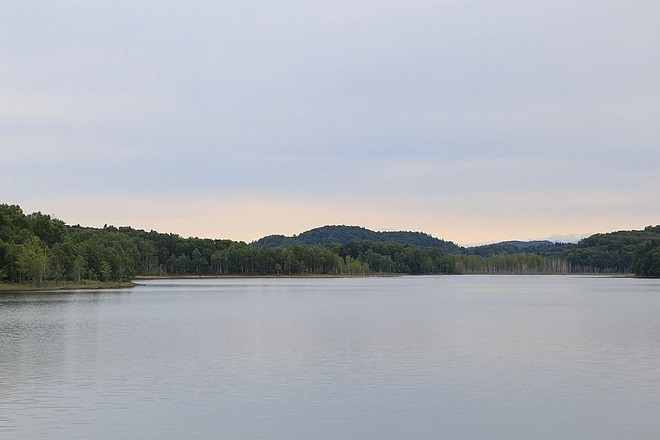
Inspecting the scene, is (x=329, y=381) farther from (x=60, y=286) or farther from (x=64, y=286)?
(x=64, y=286)

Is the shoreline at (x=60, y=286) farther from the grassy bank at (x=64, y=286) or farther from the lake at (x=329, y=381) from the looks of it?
the lake at (x=329, y=381)

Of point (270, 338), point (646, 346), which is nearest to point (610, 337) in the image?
point (646, 346)

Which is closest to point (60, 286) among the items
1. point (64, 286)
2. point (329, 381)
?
point (64, 286)

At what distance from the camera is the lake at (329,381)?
2283 cm

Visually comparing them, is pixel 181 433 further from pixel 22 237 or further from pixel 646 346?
pixel 22 237

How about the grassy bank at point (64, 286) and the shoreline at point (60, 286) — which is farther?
the grassy bank at point (64, 286)

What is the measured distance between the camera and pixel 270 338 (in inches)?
1957

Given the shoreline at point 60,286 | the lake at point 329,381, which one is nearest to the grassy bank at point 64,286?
the shoreline at point 60,286

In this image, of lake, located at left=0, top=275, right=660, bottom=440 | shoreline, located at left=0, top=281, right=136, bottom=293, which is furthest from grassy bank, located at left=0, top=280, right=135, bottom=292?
lake, located at left=0, top=275, right=660, bottom=440

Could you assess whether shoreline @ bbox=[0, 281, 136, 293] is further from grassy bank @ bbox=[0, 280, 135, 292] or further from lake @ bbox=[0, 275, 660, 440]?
lake @ bbox=[0, 275, 660, 440]

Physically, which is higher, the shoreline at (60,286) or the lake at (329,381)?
the shoreline at (60,286)

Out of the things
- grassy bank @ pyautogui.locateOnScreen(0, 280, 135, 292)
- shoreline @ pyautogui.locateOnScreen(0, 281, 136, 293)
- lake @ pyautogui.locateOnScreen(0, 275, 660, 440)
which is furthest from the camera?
grassy bank @ pyautogui.locateOnScreen(0, 280, 135, 292)

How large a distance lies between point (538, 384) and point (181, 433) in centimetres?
1441

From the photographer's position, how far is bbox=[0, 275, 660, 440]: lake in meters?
22.8
